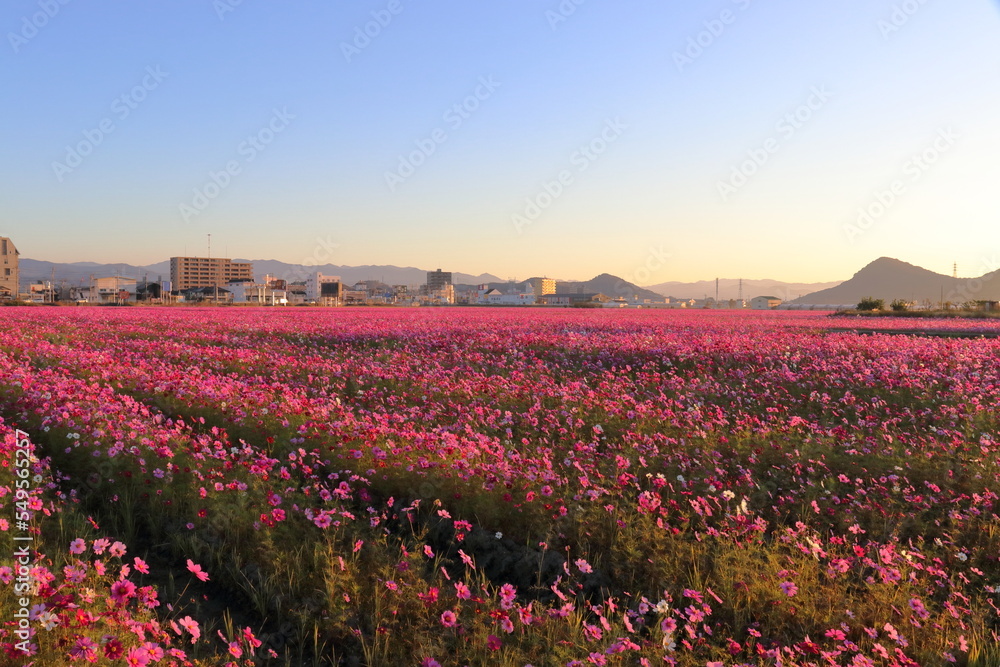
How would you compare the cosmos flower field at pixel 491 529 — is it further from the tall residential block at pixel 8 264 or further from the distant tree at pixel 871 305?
the tall residential block at pixel 8 264

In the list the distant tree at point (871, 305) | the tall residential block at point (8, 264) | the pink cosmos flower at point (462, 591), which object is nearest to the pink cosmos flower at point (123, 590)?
the pink cosmos flower at point (462, 591)

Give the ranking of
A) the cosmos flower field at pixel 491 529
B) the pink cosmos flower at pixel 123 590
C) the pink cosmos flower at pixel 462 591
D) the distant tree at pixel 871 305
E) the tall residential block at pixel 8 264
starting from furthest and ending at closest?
1. the tall residential block at pixel 8 264
2. the distant tree at pixel 871 305
3. the pink cosmos flower at pixel 462 591
4. the cosmos flower field at pixel 491 529
5. the pink cosmos flower at pixel 123 590

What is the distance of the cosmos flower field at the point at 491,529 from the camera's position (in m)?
3.40

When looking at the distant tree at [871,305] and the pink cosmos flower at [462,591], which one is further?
the distant tree at [871,305]

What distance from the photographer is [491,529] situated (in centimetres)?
495

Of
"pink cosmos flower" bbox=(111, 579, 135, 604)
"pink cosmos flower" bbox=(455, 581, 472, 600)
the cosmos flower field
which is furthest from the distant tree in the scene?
"pink cosmos flower" bbox=(111, 579, 135, 604)

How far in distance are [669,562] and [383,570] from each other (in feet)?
6.90

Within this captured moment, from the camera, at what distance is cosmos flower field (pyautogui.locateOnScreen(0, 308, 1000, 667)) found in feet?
11.2

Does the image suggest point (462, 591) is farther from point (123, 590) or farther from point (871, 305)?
point (871, 305)

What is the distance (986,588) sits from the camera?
4.23m

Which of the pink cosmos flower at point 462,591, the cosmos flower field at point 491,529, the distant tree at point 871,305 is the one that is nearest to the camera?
the cosmos flower field at point 491,529

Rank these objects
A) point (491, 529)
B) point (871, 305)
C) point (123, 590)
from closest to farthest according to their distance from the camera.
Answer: point (123, 590), point (491, 529), point (871, 305)

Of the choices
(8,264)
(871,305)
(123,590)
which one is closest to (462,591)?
(123,590)

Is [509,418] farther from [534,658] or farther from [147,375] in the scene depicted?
[147,375]
